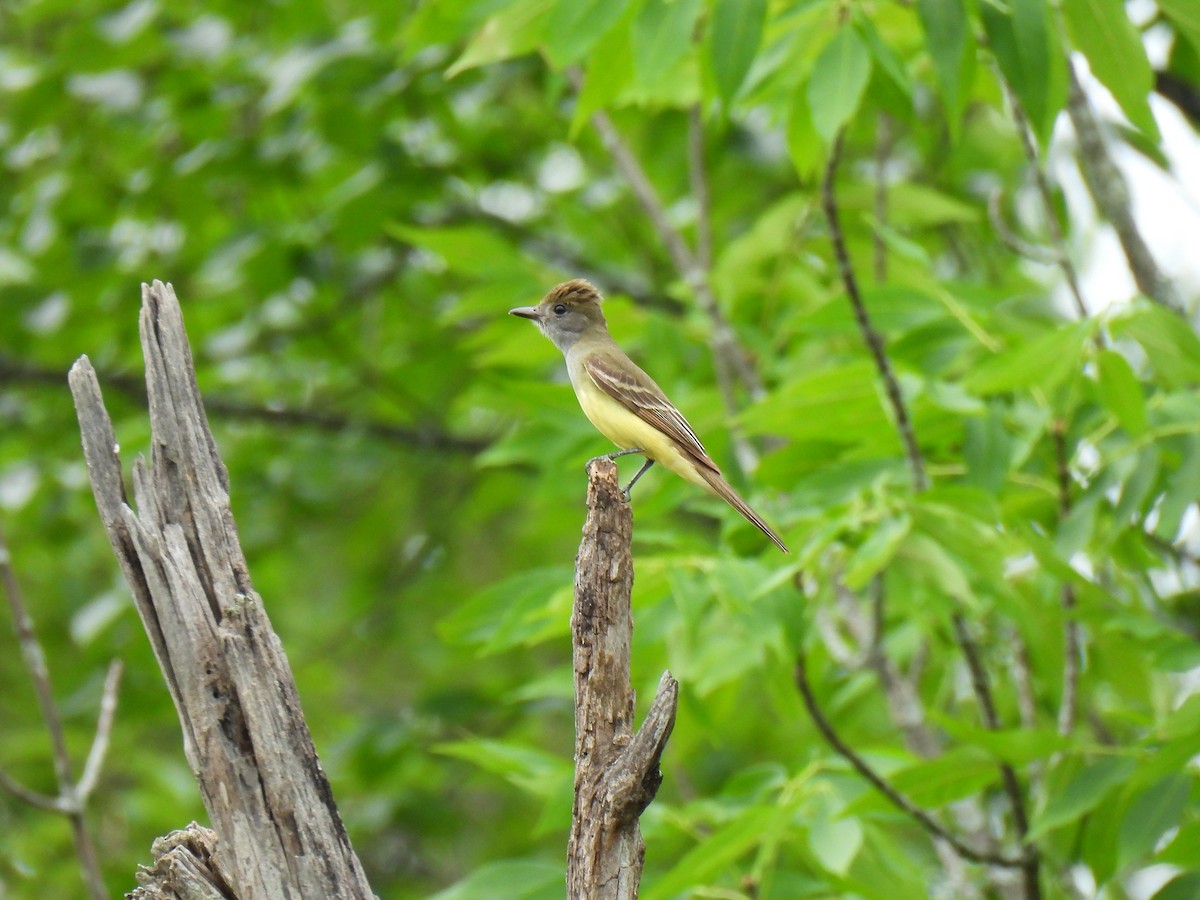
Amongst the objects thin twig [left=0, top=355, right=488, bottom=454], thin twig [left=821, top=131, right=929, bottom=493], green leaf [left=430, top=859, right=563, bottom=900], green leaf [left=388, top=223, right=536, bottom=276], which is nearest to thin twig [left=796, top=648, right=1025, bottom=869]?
thin twig [left=821, top=131, right=929, bottom=493]

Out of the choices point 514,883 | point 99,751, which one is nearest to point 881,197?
point 514,883

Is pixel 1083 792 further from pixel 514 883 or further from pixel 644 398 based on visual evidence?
pixel 644 398

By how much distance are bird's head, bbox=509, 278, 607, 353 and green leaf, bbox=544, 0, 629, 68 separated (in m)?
1.81

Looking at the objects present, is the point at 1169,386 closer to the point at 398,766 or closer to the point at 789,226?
the point at 789,226

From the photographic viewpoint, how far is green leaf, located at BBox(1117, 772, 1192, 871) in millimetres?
4086

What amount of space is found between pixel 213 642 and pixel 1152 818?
2.87 metres

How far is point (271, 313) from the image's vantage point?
319 inches

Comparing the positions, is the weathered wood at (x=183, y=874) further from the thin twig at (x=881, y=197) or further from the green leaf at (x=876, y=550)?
the thin twig at (x=881, y=197)

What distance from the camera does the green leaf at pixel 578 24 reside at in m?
4.16

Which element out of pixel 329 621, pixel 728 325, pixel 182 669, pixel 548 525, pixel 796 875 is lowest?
pixel 329 621

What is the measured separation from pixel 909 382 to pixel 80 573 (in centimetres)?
583

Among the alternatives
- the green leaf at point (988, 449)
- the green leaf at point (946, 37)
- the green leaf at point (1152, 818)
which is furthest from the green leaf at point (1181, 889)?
the green leaf at point (946, 37)

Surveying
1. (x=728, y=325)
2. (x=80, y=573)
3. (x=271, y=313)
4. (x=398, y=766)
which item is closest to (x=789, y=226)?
(x=728, y=325)

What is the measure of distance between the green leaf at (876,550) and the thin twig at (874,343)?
1.47ft
